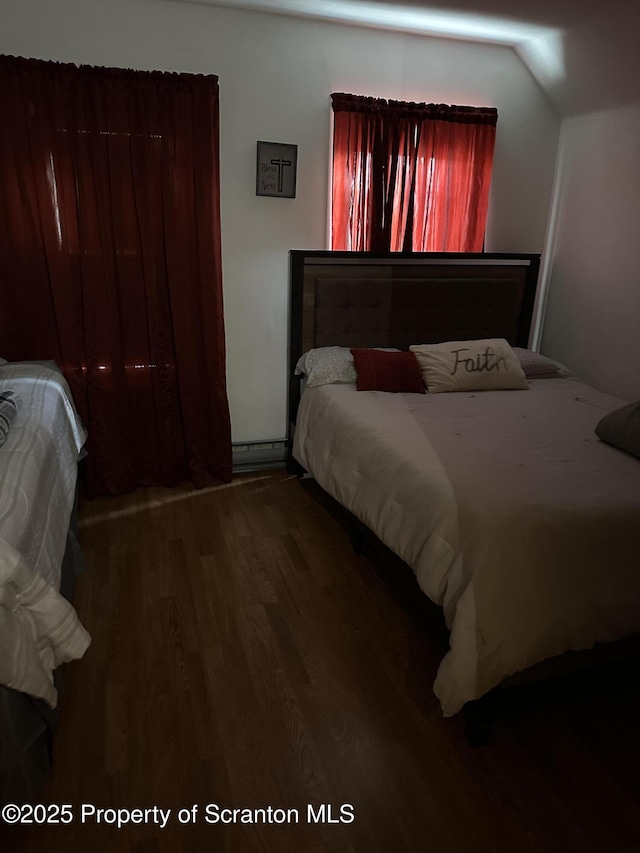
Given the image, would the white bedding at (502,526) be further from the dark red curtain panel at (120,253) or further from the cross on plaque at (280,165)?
the cross on plaque at (280,165)

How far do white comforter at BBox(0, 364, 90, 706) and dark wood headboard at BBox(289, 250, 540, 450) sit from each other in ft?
4.92

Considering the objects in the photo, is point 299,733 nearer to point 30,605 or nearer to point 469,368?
point 30,605

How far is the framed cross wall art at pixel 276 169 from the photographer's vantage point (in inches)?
120

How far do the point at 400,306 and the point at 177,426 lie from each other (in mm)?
1464

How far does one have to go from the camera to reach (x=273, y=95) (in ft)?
9.87

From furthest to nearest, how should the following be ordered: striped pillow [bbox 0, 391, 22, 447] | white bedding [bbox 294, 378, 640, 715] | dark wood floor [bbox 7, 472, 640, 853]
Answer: striped pillow [bbox 0, 391, 22, 447]
white bedding [bbox 294, 378, 640, 715]
dark wood floor [bbox 7, 472, 640, 853]

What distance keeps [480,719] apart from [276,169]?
272 cm

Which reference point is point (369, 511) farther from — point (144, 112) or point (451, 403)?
point (144, 112)

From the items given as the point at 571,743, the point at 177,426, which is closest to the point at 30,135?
the point at 177,426

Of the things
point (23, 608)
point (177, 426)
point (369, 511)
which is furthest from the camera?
Answer: point (177, 426)

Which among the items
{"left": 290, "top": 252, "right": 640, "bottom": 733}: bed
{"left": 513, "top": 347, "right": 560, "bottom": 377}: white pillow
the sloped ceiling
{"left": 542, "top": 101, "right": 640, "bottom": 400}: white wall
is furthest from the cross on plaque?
{"left": 542, "top": 101, "right": 640, "bottom": 400}: white wall

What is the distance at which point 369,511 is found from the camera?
7.49 ft

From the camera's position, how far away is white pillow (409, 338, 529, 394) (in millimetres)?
3064

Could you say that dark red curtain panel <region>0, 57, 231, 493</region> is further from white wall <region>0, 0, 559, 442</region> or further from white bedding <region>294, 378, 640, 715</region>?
white bedding <region>294, 378, 640, 715</region>
